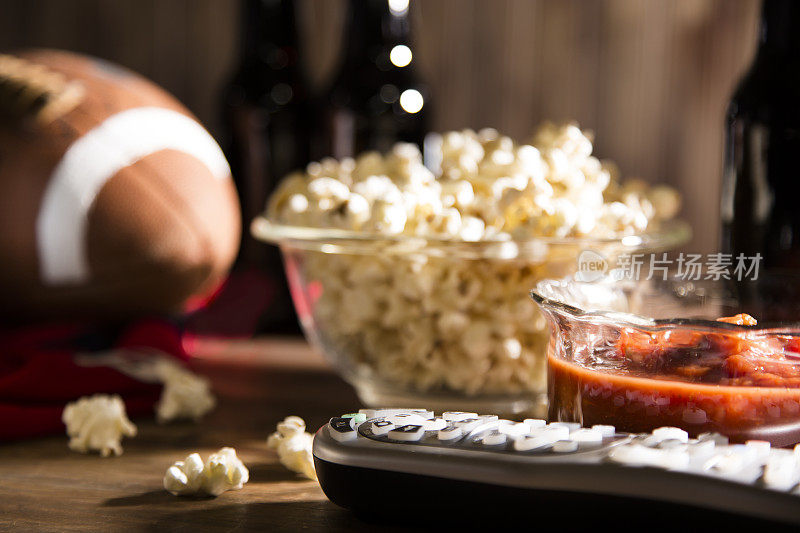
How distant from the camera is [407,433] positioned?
0.47m

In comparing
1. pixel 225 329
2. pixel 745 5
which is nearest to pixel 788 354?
pixel 225 329

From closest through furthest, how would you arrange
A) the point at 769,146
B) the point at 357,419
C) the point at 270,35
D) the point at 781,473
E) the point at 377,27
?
the point at 781,473
the point at 357,419
the point at 769,146
the point at 377,27
the point at 270,35

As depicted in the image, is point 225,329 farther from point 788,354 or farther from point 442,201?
point 788,354

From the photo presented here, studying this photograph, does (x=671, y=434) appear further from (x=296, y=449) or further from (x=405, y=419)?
(x=296, y=449)

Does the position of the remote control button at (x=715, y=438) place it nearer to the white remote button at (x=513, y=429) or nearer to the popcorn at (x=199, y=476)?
the white remote button at (x=513, y=429)

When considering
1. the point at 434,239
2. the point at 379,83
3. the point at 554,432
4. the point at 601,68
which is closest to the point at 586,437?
the point at 554,432

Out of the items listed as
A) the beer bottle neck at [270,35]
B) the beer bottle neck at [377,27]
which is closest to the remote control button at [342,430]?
the beer bottle neck at [377,27]

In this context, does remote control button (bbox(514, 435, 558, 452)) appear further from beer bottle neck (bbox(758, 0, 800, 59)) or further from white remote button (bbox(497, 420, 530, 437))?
beer bottle neck (bbox(758, 0, 800, 59))

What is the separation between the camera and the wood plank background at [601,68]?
130cm

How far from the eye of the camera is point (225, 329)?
1.08m

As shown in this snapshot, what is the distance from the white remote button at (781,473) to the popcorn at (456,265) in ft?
0.90

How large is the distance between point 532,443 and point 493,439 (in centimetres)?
2

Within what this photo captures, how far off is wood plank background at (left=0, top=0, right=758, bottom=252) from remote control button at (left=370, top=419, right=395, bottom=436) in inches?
34.5

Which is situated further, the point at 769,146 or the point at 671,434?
the point at 769,146
